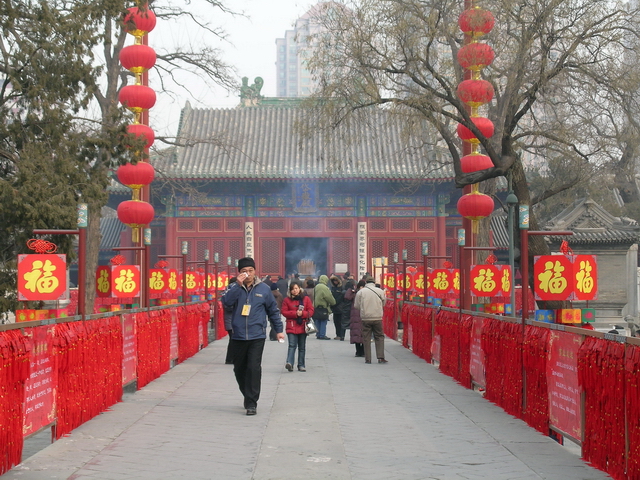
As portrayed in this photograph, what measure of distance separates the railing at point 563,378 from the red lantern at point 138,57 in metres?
6.74

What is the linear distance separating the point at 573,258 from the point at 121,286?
5.77 meters

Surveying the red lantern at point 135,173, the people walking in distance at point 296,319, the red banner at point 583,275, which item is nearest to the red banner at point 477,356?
the red banner at point 583,275

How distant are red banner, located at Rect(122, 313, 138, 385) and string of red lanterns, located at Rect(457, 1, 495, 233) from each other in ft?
18.9

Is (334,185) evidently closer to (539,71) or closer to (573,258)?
(539,71)

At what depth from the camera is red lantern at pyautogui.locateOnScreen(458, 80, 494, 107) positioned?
12750 mm

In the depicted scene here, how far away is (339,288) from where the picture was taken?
21562 millimetres

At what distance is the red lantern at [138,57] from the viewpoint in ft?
46.7

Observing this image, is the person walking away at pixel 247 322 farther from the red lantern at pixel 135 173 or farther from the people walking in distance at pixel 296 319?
the red lantern at pixel 135 173

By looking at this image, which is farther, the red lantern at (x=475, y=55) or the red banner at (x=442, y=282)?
the red banner at (x=442, y=282)

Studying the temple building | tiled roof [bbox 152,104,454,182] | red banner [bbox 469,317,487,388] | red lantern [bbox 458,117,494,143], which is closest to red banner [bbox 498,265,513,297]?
red banner [bbox 469,317,487,388]

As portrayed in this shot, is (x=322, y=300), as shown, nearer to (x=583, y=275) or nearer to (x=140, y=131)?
(x=140, y=131)

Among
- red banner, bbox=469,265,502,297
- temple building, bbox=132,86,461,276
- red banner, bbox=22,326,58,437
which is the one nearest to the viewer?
red banner, bbox=22,326,58,437

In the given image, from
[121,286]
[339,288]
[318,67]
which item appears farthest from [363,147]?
[121,286]

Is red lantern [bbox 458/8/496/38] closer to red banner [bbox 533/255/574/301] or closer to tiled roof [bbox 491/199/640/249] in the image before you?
red banner [bbox 533/255/574/301]
